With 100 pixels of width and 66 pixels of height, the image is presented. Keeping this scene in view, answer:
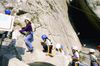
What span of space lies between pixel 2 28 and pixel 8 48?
1.43 m

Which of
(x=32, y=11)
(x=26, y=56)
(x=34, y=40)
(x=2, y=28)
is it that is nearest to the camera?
(x=2, y=28)

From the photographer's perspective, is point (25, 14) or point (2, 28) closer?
point (2, 28)

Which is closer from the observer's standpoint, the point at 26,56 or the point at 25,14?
the point at 26,56

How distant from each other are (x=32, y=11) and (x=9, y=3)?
1.27m

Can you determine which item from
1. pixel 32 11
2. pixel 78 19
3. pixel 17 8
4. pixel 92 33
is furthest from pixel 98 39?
pixel 17 8

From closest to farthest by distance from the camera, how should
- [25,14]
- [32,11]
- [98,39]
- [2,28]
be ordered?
[2,28], [25,14], [32,11], [98,39]

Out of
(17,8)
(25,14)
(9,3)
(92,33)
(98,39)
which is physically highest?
(9,3)

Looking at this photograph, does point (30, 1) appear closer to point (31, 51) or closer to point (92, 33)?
point (31, 51)

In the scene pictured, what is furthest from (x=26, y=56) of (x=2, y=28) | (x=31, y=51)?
(x=2, y=28)

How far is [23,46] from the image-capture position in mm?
2998

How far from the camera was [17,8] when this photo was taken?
4211mm

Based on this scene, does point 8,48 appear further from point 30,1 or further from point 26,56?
point 30,1

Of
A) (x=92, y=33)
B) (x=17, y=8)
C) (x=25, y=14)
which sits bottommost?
(x=92, y=33)

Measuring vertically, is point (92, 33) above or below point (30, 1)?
below
